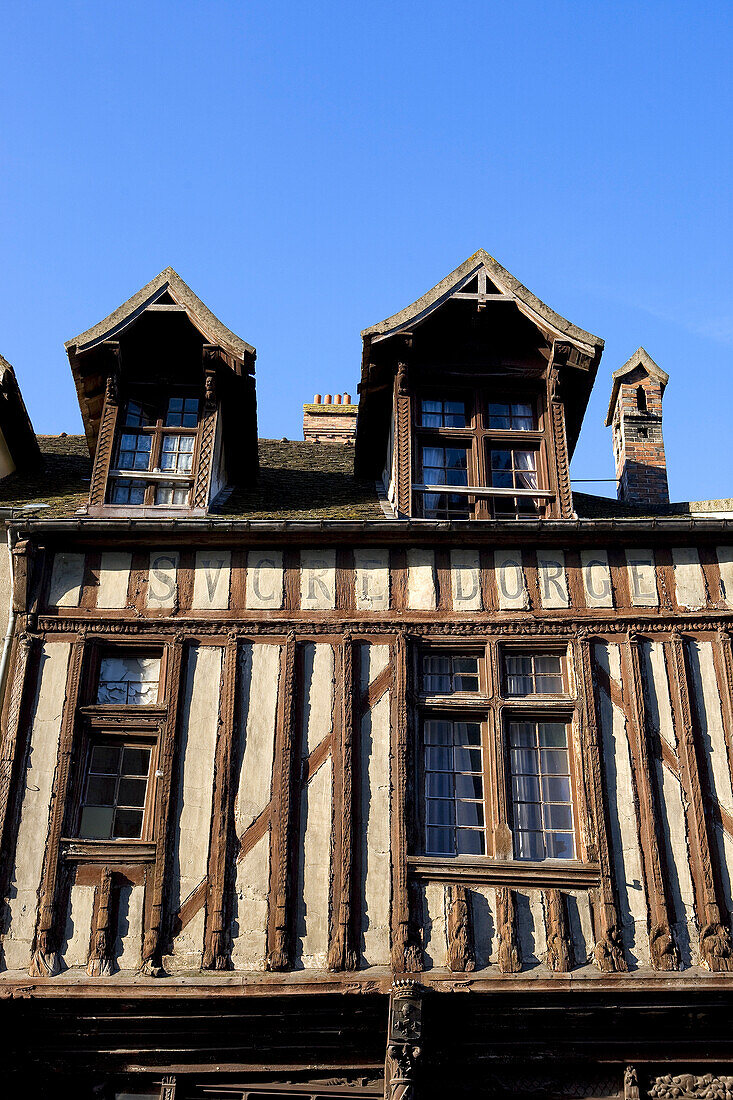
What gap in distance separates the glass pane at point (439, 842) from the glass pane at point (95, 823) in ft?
7.84

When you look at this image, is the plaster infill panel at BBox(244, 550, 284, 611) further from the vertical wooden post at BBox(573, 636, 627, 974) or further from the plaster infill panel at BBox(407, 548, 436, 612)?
the vertical wooden post at BBox(573, 636, 627, 974)

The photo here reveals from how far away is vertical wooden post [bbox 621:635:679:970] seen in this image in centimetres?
830

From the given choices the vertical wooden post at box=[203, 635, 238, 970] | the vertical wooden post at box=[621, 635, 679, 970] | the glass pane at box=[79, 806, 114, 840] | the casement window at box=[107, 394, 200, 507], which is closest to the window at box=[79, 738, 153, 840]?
the glass pane at box=[79, 806, 114, 840]

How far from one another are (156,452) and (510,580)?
11.8 ft

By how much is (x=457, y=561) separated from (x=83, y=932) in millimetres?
4080

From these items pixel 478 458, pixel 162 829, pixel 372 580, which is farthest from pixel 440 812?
pixel 478 458

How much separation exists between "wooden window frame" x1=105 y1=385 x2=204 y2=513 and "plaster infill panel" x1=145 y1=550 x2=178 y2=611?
815 mm

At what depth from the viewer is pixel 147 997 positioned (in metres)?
8.04

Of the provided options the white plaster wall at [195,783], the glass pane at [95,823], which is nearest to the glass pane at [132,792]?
the glass pane at [95,823]

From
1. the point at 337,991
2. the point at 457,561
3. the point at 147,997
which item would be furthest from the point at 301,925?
the point at 457,561

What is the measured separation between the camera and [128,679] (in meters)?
9.44

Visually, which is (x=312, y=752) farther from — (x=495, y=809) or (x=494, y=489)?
(x=494, y=489)

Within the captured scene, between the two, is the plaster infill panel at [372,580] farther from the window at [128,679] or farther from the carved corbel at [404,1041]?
the carved corbel at [404,1041]

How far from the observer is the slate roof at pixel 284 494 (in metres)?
10.6
